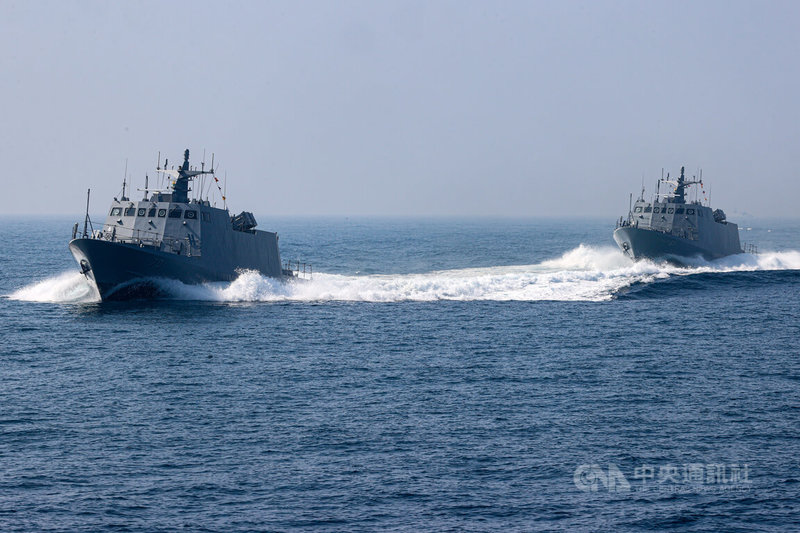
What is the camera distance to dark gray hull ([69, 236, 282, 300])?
137 feet

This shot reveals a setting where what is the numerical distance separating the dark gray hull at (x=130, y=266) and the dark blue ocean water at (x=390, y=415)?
3.83 ft

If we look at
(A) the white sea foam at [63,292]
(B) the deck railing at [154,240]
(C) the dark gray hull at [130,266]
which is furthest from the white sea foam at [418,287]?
(B) the deck railing at [154,240]

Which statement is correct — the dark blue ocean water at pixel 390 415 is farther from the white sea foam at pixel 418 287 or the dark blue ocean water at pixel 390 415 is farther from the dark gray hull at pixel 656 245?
the dark gray hull at pixel 656 245

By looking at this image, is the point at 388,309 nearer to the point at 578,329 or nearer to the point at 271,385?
the point at 578,329

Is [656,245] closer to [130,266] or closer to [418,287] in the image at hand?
[418,287]

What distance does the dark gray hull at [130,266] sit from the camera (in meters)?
41.8

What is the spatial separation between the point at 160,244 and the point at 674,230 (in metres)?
Answer: 46.0

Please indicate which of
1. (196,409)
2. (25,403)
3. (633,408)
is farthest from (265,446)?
(633,408)

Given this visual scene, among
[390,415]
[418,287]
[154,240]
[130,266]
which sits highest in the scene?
[154,240]

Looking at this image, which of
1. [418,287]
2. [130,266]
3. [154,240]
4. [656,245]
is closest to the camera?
[130,266]

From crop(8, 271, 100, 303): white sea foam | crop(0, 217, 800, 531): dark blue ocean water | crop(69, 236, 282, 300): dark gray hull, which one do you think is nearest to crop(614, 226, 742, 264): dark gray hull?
crop(0, 217, 800, 531): dark blue ocean water

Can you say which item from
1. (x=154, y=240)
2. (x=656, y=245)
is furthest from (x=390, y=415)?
(x=656, y=245)

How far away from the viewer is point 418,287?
181ft

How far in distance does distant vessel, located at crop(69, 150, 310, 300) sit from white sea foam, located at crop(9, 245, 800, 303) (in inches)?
39.3
